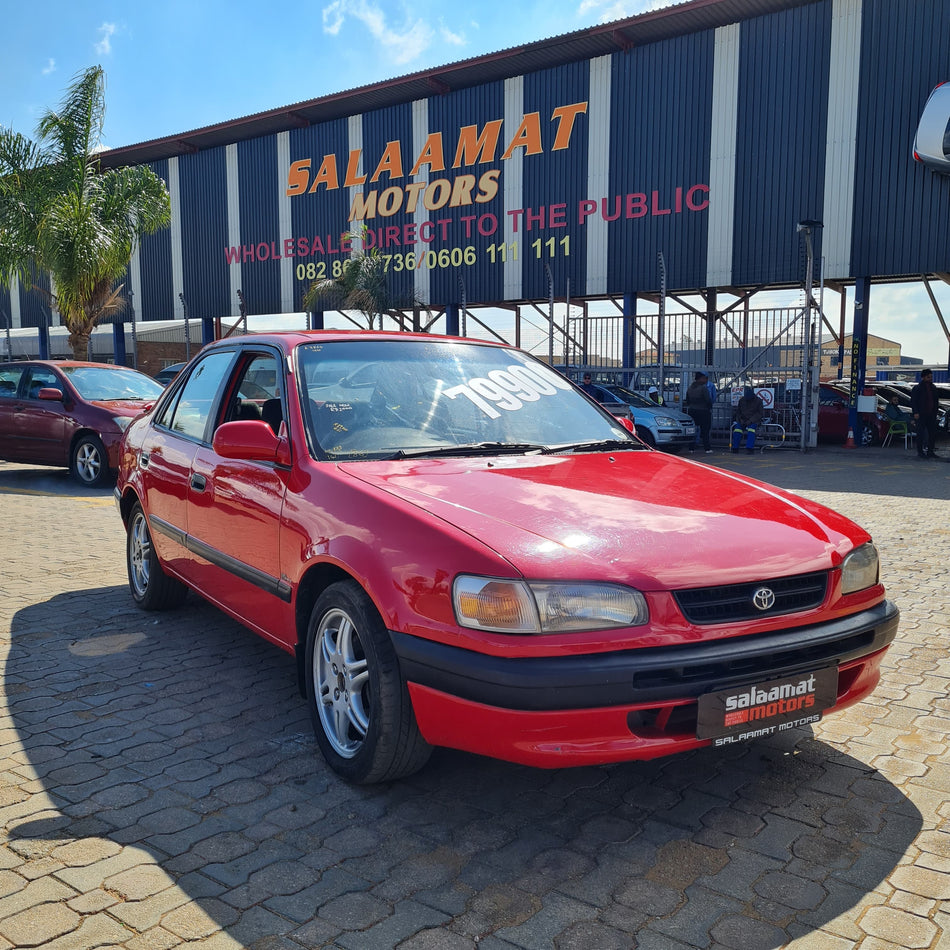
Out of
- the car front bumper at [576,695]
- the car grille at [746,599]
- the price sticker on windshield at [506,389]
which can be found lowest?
the car front bumper at [576,695]

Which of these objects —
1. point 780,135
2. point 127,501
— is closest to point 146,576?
point 127,501

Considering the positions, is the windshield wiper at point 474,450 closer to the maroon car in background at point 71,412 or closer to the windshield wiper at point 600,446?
the windshield wiper at point 600,446

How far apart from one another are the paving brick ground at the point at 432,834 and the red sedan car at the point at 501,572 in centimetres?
32

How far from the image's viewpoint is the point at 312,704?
3.18m

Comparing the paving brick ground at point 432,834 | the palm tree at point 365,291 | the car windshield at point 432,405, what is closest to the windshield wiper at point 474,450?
the car windshield at point 432,405

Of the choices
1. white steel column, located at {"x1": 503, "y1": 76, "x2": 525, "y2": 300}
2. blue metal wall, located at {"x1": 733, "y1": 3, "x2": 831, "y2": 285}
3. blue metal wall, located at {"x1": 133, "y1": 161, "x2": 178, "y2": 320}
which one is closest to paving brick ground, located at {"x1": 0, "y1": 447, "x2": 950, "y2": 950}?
blue metal wall, located at {"x1": 733, "y1": 3, "x2": 831, "y2": 285}

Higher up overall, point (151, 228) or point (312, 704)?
point (151, 228)

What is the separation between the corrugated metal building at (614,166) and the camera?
60.8ft

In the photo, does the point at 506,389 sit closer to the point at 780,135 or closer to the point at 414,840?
the point at 414,840

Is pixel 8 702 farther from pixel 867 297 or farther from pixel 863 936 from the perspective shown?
pixel 867 297

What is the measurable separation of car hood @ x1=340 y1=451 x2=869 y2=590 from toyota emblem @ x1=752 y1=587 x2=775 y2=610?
49 mm

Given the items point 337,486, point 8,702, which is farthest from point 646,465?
point 8,702

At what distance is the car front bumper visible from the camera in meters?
2.42

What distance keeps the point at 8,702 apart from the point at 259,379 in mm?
1758
